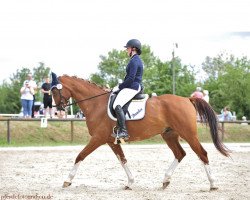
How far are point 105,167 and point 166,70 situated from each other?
184 feet

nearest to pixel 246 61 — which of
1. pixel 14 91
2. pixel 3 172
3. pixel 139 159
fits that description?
pixel 14 91

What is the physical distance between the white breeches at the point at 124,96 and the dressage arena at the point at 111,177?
1.68 meters

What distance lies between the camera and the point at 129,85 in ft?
34.1

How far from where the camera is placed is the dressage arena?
9.29m

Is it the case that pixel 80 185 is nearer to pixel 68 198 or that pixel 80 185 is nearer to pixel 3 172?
pixel 68 198

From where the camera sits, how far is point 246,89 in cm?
5075

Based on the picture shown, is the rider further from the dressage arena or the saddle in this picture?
the dressage arena

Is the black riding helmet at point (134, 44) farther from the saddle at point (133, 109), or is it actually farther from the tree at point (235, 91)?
the tree at point (235, 91)

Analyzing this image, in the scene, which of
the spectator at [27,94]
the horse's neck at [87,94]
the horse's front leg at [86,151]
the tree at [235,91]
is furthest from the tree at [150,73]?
the horse's front leg at [86,151]

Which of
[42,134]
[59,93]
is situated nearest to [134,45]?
[59,93]

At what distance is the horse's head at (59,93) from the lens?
1088cm

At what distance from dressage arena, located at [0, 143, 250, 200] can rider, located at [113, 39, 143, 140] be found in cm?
130

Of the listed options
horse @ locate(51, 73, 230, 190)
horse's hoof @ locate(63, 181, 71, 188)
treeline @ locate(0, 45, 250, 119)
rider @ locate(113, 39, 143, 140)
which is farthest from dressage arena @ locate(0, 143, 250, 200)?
treeline @ locate(0, 45, 250, 119)

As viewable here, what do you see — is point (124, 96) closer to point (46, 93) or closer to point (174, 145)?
point (174, 145)
